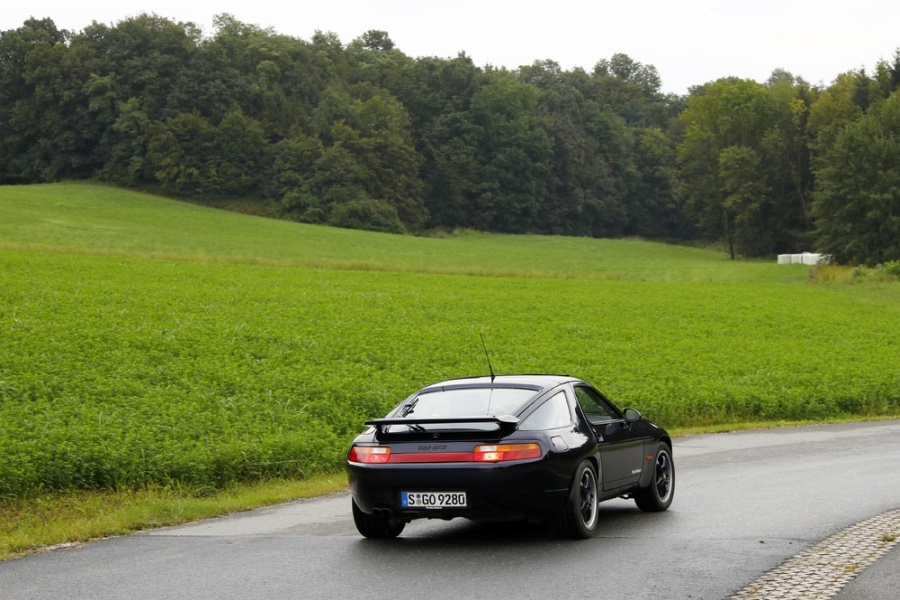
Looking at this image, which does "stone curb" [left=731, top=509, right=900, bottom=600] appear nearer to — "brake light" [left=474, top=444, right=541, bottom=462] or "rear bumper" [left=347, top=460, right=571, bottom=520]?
"rear bumper" [left=347, top=460, right=571, bottom=520]

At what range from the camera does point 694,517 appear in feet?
37.0

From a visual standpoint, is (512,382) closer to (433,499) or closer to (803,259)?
(433,499)

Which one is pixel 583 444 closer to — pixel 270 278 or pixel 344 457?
pixel 344 457

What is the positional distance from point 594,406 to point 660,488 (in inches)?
56.4

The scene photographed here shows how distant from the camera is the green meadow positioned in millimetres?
15305

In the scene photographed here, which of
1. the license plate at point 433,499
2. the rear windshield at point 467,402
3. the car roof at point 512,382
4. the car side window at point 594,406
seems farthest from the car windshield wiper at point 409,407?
the car side window at point 594,406


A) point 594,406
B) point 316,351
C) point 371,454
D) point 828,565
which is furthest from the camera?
point 316,351

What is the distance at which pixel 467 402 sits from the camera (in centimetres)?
1059

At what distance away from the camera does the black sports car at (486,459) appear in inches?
378

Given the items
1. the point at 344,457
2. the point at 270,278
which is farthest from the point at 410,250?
the point at 344,457

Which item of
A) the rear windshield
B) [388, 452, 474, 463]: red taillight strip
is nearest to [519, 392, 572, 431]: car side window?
the rear windshield

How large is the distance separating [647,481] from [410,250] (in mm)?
66825

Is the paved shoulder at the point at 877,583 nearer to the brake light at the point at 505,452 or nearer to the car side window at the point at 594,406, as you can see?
the brake light at the point at 505,452

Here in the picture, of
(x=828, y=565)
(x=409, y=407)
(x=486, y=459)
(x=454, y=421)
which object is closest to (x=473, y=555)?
(x=486, y=459)
